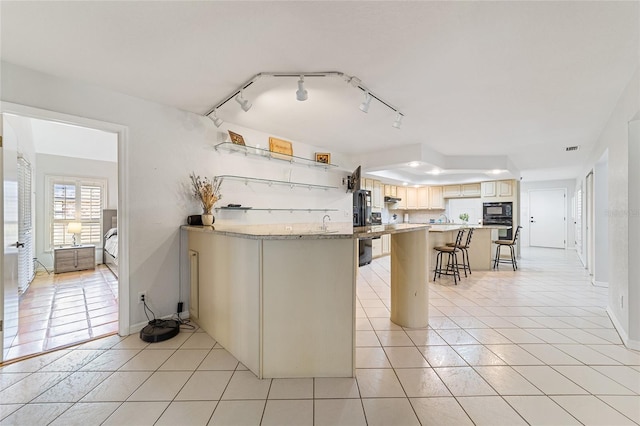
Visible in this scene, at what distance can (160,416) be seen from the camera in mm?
1513

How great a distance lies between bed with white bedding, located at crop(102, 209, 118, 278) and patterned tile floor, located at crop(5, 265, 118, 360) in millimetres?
837

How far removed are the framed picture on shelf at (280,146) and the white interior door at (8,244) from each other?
2577mm

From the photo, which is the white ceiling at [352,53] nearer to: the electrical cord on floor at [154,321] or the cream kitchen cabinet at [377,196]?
the electrical cord on floor at [154,321]

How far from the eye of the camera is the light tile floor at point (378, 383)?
59.6 inches

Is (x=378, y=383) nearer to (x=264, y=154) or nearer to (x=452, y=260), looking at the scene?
(x=264, y=154)

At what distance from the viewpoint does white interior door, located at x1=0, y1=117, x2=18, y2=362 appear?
6.80 ft

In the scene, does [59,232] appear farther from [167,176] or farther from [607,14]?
[607,14]

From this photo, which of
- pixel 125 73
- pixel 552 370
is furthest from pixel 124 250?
pixel 552 370

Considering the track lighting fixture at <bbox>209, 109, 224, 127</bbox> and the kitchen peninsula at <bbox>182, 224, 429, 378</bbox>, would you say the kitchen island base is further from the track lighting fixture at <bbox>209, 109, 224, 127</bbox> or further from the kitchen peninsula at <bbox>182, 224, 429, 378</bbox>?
the track lighting fixture at <bbox>209, 109, 224, 127</bbox>

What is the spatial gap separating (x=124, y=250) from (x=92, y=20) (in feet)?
6.30

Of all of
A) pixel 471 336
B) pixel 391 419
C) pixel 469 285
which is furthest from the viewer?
pixel 469 285

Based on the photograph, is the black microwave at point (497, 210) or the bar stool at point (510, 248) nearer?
the bar stool at point (510, 248)

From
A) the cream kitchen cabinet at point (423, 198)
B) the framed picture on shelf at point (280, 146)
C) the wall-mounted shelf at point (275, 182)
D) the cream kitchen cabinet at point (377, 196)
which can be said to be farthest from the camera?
the cream kitchen cabinet at point (423, 198)

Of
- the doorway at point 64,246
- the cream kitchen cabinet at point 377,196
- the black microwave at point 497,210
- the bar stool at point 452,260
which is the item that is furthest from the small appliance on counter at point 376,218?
the doorway at point 64,246
